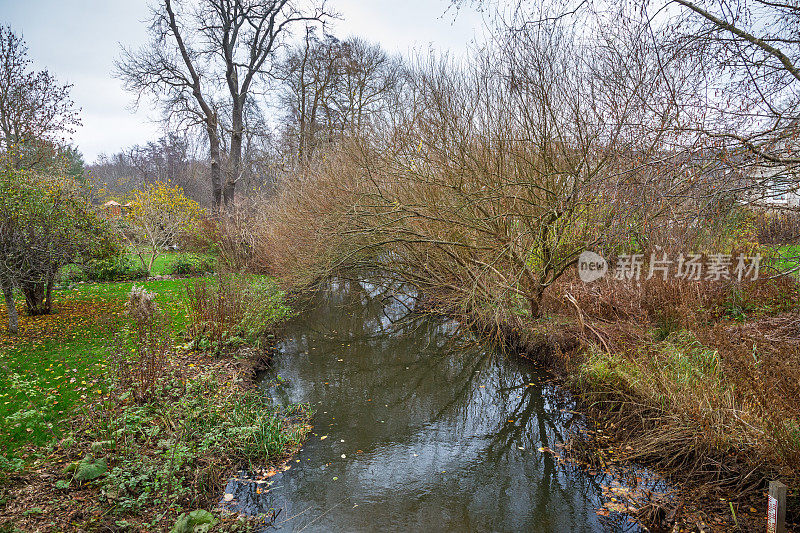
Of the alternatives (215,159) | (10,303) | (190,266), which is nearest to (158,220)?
(190,266)

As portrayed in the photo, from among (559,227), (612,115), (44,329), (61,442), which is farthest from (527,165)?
(44,329)

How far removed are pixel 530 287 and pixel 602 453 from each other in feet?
13.1

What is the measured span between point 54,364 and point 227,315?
259 centimetres

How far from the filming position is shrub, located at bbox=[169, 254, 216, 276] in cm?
1503

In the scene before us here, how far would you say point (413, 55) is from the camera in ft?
30.2

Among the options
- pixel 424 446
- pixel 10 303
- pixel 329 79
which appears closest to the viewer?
pixel 424 446

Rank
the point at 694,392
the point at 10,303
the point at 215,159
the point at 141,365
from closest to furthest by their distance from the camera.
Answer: the point at 694,392
the point at 141,365
the point at 10,303
the point at 215,159

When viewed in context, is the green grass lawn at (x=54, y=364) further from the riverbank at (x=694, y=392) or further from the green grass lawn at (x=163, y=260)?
the riverbank at (x=694, y=392)

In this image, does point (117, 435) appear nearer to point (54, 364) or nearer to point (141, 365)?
point (141, 365)

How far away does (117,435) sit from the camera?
14.4ft

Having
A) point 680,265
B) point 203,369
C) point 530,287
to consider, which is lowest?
point 203,369

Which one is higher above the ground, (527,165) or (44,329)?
(527,165)

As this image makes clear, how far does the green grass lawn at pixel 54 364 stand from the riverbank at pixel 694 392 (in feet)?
18.5

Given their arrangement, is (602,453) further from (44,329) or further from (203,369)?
(44,329)
